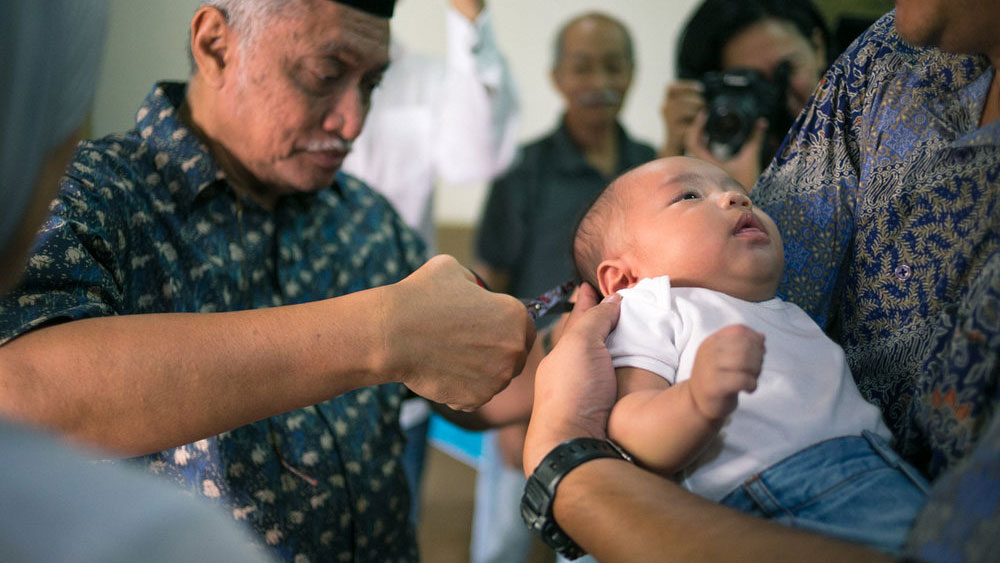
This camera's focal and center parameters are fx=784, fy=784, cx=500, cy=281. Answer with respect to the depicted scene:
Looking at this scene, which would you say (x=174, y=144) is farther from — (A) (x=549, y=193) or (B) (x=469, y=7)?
(A) (x=549, y=193)

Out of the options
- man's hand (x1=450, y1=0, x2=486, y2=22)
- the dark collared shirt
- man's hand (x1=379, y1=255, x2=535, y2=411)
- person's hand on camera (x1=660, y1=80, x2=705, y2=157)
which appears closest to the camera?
man's hand (x1=379, y1=255, x2=535, y2=411)

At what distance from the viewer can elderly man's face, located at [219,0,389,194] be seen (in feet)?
4.18

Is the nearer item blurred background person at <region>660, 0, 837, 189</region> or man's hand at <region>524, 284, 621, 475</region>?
man's hand at <region>524, 284, 621, 475</region>

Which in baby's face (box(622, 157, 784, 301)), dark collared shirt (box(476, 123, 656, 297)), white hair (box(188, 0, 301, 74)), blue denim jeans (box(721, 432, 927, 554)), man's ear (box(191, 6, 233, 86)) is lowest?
dark collared shirt (box(476, 123, 656, 297))

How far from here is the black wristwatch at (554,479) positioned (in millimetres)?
716

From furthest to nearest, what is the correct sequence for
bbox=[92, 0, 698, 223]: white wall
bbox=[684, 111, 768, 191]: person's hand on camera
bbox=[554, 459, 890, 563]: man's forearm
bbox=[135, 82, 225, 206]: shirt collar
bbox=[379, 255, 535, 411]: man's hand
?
bbox=[92, 0, 698, 223]: white wall
bbox=[684, 111, 768, 191]: person's hand on camera
bbox=[135, 82, 225, 206]: shirt collar
bbox=[379, 255, 535, 411]: man's hand
bbox=[554, 459, 890, 563]: man's forearm

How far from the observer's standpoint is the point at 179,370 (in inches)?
34.7

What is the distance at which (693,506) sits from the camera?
0.66 metres

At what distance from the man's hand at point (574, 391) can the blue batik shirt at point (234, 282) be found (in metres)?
0.28

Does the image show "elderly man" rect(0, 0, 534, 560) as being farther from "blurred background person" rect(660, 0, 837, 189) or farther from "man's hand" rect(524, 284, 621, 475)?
"blurred background person" rect(660, 0, 837, 189)

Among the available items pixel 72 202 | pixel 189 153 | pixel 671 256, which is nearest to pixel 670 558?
pixel 671 256

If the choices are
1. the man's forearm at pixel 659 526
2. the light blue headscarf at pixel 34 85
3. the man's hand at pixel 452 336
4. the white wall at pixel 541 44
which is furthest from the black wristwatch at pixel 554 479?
the white wall at pixel 541 44

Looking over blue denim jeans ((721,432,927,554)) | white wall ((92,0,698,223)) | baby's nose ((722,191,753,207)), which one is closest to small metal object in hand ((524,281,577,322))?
baby's nose ((722,191,753,207))

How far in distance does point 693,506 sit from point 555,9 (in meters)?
3.50
